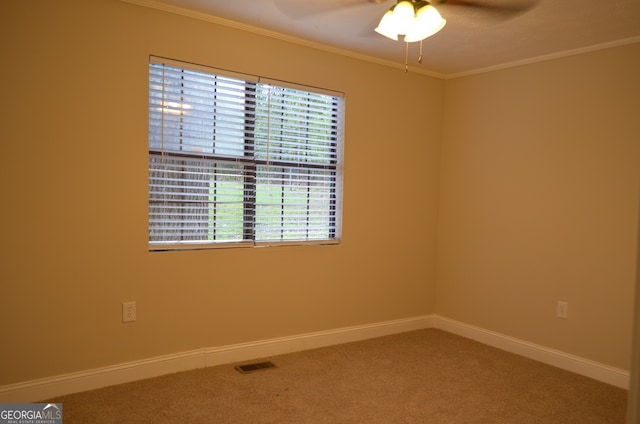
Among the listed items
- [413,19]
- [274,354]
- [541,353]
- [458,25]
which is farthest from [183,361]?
[458,25]

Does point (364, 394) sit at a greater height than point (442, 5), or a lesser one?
lesser

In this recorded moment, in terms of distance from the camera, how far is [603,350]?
318 cm

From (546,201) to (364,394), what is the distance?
2.03 meters

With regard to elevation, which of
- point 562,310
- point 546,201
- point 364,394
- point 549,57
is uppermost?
point 549,57

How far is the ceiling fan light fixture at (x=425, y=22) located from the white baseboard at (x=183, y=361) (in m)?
2.33

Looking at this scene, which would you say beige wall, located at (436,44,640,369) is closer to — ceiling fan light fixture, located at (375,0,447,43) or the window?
the window

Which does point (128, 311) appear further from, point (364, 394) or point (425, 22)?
point (425, 22)

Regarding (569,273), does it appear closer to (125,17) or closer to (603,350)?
(603,350)

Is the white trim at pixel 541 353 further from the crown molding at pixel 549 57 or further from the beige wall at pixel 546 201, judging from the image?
the crown molding at pixel 549 57

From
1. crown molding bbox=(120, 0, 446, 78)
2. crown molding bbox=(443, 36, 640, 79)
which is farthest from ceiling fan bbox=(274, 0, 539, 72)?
crown molding bbox=(443, 36, 640, 79)

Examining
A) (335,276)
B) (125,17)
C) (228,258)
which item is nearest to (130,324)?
(228,258)

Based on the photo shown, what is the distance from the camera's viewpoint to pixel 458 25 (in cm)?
292

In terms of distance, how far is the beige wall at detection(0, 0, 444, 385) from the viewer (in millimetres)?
2486

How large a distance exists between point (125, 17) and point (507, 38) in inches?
97.9
